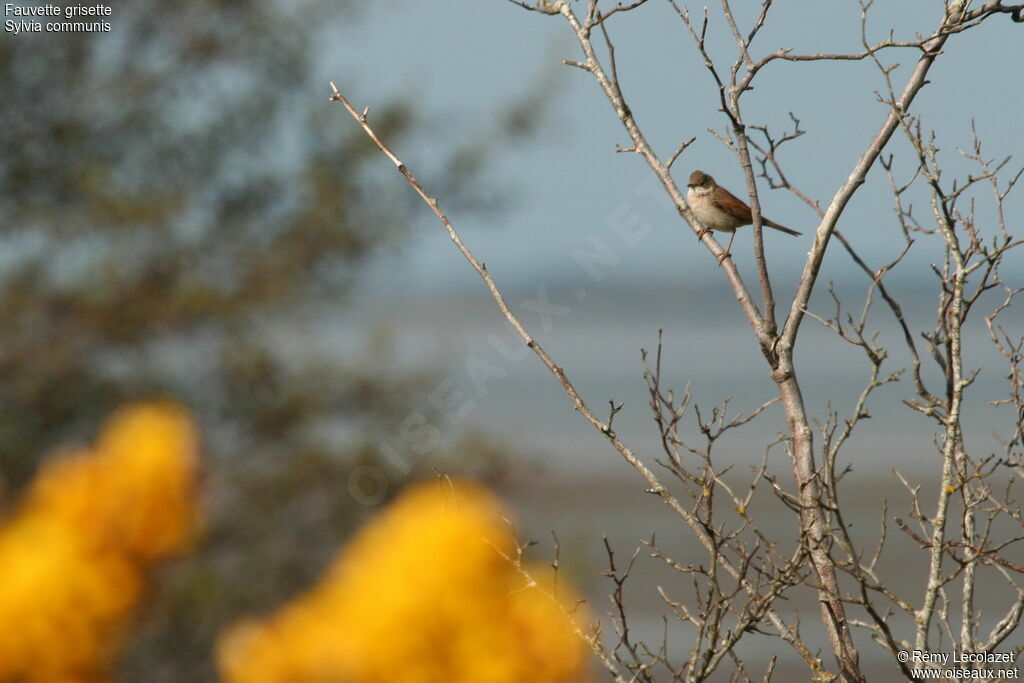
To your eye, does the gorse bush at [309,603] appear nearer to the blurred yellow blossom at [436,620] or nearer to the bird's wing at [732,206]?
the blurred yellow blossom at [436,620]

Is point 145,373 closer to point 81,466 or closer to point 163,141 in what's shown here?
point 163,141

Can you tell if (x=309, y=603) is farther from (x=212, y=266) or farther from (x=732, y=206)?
(x=212, y=266)

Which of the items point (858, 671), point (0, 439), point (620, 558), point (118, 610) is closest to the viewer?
point (858, 671)

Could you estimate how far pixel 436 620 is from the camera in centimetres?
233

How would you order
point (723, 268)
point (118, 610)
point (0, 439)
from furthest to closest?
point (0, 439), point (118, 610), point (723, 268)

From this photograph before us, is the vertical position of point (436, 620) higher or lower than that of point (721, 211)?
lower

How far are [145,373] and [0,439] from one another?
81 cm

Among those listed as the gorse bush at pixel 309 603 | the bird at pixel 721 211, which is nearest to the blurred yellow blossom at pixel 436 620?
the gorse bush at pixel 309 603

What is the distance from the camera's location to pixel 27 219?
6.53 m

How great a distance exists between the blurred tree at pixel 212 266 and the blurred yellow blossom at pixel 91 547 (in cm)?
324

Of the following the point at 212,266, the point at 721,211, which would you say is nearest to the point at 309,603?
the point at 721,211

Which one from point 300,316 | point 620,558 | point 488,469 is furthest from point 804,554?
point 620,558

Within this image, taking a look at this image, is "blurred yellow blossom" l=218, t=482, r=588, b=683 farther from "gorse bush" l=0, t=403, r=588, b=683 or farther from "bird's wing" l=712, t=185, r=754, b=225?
"bird's wing" l=712, t=185, r=754, b=225

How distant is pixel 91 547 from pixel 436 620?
104 centimetres
